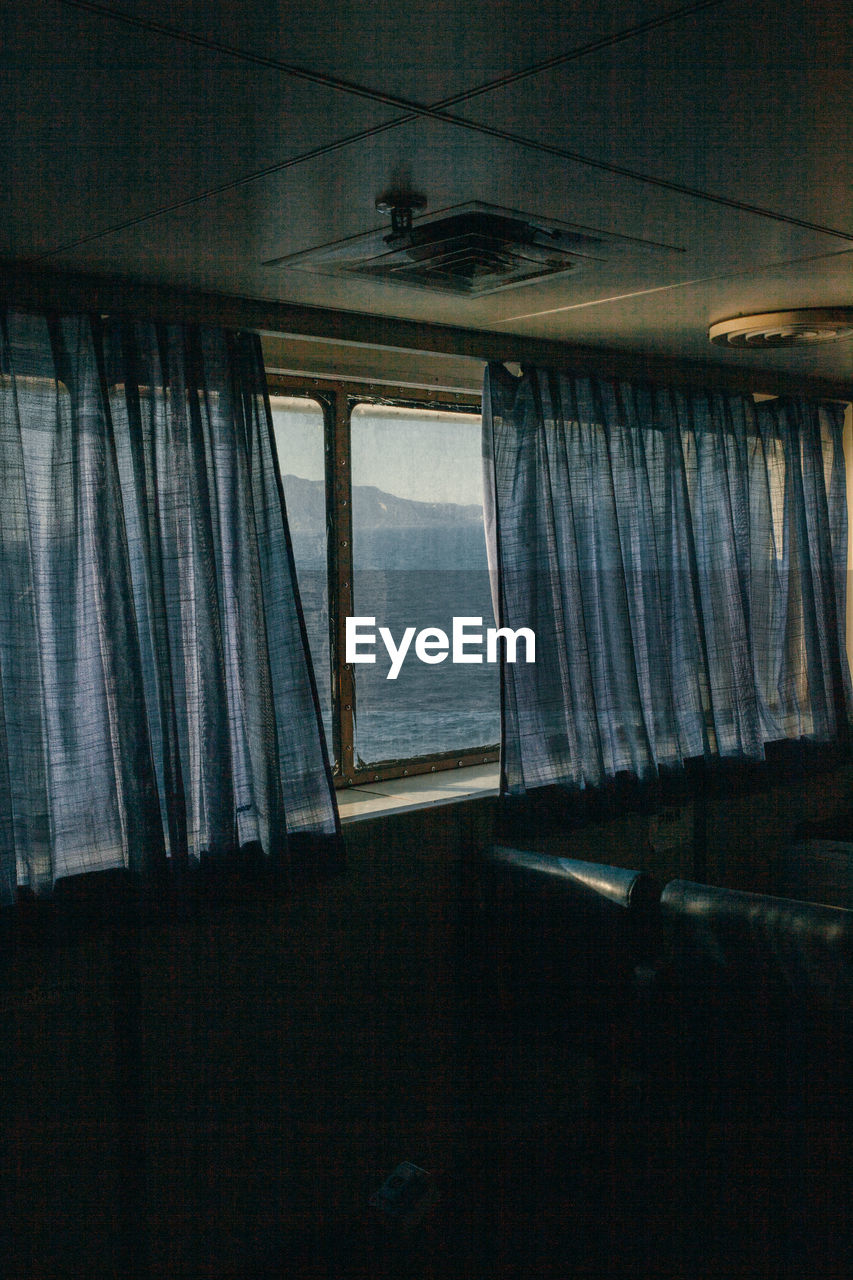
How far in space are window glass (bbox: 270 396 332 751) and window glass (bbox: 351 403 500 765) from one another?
109mm

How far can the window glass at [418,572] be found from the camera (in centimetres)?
333

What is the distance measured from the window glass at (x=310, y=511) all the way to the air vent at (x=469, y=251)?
2.63ft

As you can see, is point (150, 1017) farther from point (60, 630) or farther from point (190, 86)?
point (190, 86)

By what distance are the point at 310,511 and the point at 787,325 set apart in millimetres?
1359

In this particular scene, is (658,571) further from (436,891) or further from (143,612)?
(143,612)

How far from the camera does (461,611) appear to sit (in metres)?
3.63

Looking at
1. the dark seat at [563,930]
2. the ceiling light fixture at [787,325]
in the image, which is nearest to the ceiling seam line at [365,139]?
the ceiling light fixture at [787,325]

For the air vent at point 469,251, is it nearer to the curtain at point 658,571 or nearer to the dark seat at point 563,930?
the curtain at point 658,571

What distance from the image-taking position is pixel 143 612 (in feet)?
7.97

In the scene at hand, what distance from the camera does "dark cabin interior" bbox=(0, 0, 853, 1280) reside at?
55.9 inches

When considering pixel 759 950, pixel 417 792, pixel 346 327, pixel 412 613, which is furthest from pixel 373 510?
pixel 759 950

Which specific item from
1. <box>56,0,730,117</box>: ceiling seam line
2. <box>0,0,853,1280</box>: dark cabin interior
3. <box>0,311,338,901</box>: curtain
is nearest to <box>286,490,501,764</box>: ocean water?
<box>0,0,853,1280</box>: dark cabin interior

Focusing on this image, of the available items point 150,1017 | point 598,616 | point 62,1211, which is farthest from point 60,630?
point 598,616

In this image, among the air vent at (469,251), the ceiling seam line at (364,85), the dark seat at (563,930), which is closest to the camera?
the ceiling seam line at (364,85)
